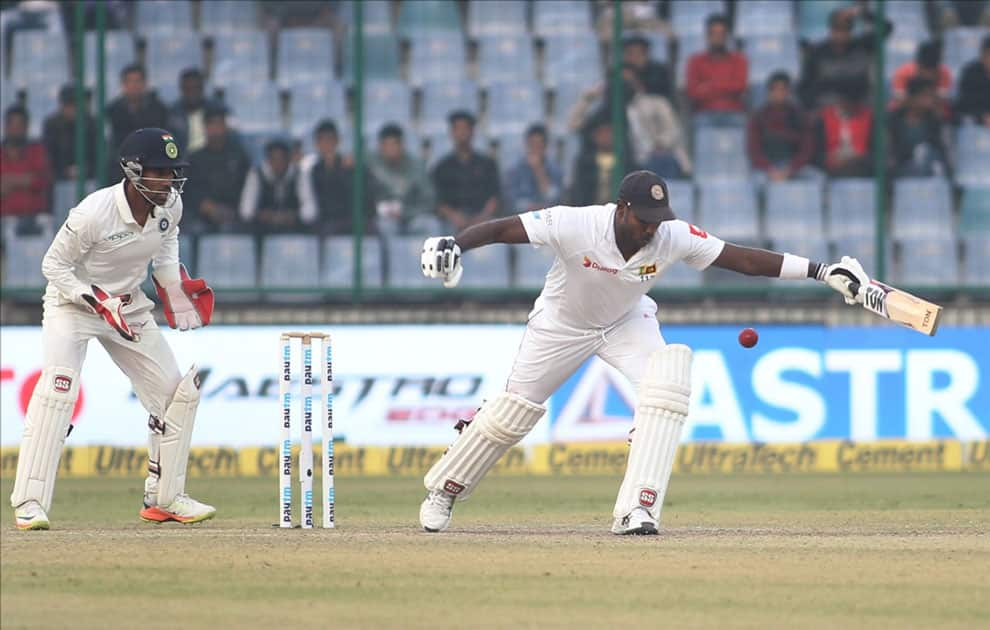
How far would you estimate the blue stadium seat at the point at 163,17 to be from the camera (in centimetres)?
1545

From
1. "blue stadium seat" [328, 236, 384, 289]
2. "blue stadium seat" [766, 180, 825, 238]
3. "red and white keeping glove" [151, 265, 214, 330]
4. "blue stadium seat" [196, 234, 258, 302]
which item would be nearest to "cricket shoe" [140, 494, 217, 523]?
"red and white keeping glove" [151, 265, 214, 330]

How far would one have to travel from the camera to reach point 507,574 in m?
6.80

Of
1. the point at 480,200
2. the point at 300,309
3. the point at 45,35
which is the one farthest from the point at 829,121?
the point at 45,35

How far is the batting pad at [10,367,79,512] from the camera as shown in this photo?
8312 millimetres

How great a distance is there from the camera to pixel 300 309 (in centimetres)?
1505

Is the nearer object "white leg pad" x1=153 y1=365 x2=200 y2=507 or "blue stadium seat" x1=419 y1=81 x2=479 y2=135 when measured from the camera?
"white leg pad" x1=153 y1=365 x2=200 y2=507

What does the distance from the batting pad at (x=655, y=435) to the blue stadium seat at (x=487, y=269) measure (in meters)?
7.25

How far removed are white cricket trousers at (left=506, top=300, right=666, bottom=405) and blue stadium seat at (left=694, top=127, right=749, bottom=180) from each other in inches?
289

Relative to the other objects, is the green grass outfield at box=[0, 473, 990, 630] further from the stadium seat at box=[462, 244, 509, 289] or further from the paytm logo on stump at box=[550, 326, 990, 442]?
the stadium seat at box=[462, 244, 509, 289]

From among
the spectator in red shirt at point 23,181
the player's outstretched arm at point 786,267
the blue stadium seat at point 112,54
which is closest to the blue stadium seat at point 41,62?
the blue stadium seat at point 112,54

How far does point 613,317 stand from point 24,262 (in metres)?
8.07

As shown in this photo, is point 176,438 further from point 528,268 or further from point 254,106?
point 254,106

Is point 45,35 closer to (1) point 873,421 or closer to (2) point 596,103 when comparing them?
(2) point 596,103

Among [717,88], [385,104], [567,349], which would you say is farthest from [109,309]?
[717,88]
